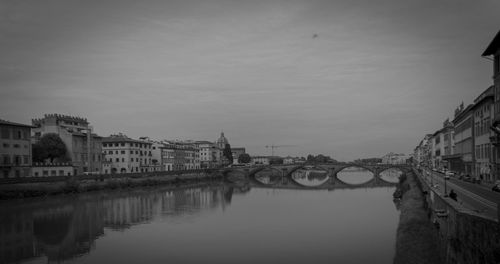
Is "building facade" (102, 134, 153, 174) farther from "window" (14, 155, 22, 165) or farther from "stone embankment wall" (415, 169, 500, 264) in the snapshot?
"stone embankment wall" (415, 169, 500, 264)

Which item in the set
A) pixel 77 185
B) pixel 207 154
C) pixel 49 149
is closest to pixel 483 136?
pixel 77 185

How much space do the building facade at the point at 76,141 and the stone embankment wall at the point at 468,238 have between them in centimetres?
5036

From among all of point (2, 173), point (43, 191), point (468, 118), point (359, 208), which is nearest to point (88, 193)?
point (43, 191)

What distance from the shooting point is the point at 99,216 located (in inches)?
1335

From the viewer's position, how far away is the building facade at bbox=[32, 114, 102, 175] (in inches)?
2323

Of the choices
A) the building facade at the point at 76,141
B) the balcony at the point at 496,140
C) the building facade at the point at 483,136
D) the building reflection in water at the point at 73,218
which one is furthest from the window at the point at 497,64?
the building facade at the point at 76,141

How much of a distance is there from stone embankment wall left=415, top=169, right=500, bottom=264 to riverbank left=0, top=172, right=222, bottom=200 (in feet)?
126

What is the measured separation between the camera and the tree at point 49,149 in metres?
55.1

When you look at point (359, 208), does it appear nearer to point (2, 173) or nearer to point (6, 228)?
point (6, 228)

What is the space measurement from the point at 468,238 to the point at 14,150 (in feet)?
151

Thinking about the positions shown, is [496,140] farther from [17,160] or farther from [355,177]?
[355,177]

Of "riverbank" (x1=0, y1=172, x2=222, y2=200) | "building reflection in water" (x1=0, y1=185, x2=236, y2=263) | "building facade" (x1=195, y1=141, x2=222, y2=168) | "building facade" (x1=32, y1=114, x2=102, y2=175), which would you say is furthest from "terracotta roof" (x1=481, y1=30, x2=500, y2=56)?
"building facade" (x1=195, y1=141, x2=222, y2=168)

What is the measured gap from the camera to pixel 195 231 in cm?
2673

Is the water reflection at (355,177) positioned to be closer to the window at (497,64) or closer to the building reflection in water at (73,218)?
the building reflection in water at (73,218)
